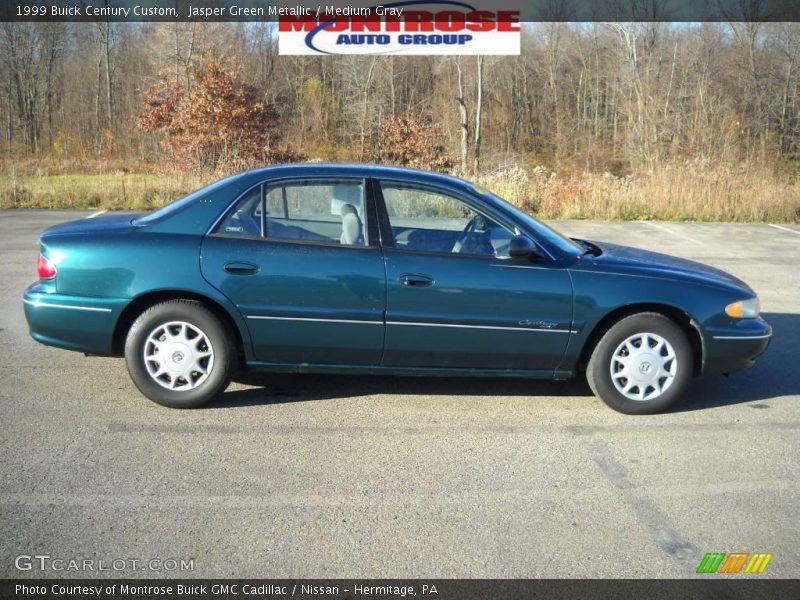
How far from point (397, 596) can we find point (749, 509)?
6.25 feet

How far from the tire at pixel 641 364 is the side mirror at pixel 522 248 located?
0.71m

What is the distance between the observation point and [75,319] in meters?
5.12

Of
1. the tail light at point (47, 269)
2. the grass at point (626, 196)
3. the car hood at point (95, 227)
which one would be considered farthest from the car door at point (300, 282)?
the grass at point (626, 196)

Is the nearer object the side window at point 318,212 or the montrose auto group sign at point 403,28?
the side window at point 318,212

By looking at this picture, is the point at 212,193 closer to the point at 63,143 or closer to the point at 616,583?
the point at 616,583

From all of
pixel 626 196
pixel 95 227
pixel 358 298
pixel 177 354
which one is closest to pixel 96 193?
pixel 626 196

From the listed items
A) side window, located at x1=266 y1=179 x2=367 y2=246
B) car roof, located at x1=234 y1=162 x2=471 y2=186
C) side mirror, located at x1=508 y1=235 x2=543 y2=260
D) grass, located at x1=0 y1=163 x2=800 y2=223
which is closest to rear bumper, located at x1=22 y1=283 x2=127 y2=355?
side window, located at x1=266 y1=179 x2=367 y2=246

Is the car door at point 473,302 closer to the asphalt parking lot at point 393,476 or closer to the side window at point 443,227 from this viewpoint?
the side window at point 443,227

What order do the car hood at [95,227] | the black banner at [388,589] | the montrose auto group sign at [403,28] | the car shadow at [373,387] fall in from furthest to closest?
the montrose auto group sign at [403,28] → the car shadow at [373,387] → the car hood at [95,227] → the black banner at [388,589]

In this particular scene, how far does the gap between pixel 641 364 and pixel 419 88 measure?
39471mm

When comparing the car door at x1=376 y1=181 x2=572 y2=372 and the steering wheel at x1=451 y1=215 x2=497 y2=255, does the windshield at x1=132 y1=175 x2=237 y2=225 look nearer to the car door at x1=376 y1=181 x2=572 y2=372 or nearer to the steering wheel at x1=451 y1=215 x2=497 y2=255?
the car door at x1=376 y1=181 x2=572 y2=372

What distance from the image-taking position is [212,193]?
5.29 meters

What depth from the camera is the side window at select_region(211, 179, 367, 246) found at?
522 cm

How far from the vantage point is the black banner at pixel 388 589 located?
3.11m
